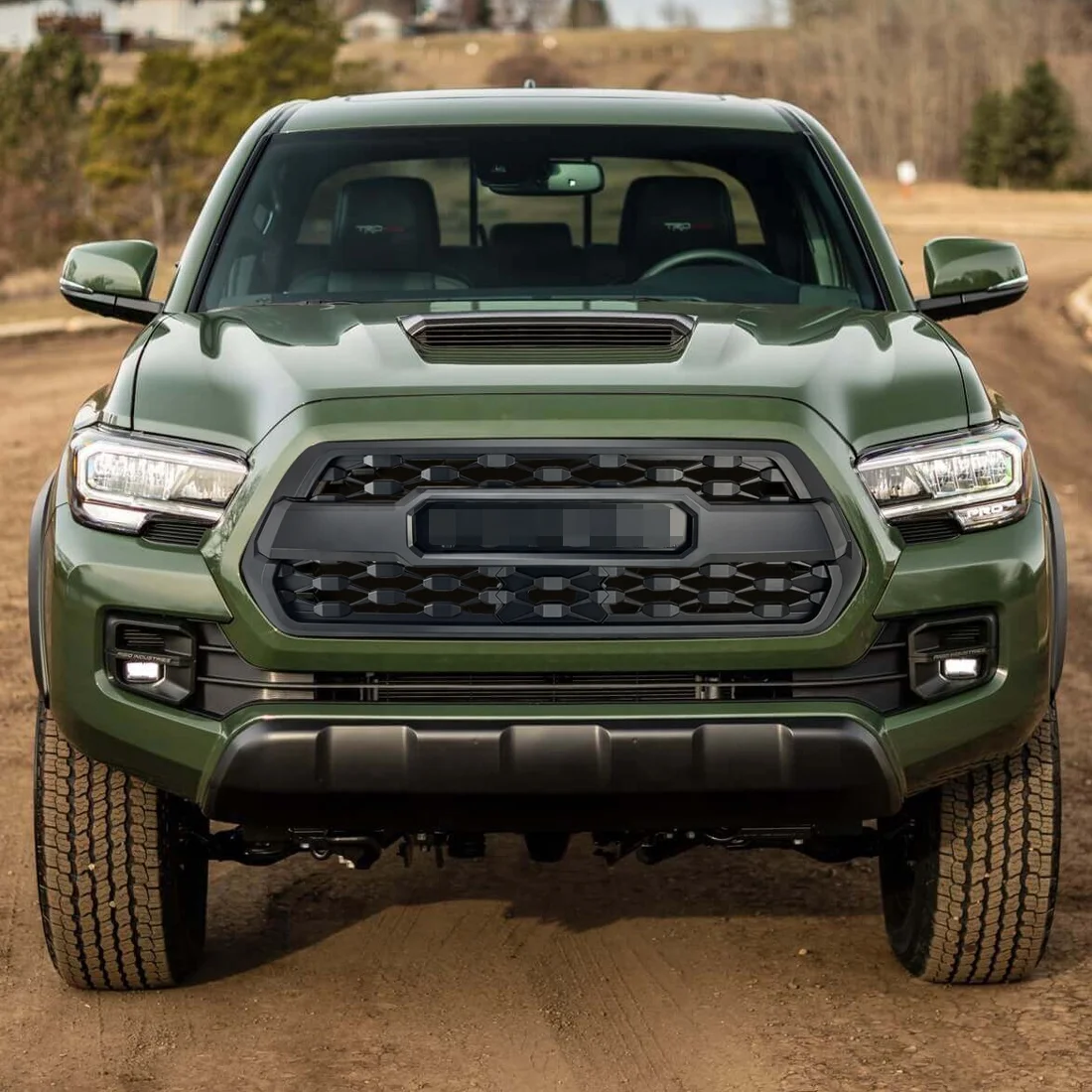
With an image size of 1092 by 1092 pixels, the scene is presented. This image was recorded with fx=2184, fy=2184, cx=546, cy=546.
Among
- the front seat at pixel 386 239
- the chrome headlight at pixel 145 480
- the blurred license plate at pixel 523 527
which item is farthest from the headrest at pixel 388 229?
the blurred license plate at pixel 523 527

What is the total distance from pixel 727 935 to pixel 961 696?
4.13ft

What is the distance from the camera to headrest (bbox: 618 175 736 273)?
563cm

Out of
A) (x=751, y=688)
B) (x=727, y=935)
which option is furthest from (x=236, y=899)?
(x=751, y=688)

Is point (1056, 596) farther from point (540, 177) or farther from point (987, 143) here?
point (987, 143)

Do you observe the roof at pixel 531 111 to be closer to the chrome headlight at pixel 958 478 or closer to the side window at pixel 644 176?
the side window at pixel 644 176

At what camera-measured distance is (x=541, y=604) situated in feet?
12.8

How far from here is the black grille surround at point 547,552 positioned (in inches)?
152

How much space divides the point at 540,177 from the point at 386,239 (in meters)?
0.46

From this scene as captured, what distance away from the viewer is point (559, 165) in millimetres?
5707

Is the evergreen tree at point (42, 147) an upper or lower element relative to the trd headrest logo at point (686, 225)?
lower

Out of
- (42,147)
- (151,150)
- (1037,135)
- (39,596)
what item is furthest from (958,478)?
(1037,135)

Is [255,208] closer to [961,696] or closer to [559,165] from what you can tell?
[559,165]

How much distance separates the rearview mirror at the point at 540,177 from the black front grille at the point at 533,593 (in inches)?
79.5

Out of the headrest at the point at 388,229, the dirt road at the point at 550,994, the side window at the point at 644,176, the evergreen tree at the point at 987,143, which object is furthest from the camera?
the evergreen tree at the point at 987,143
